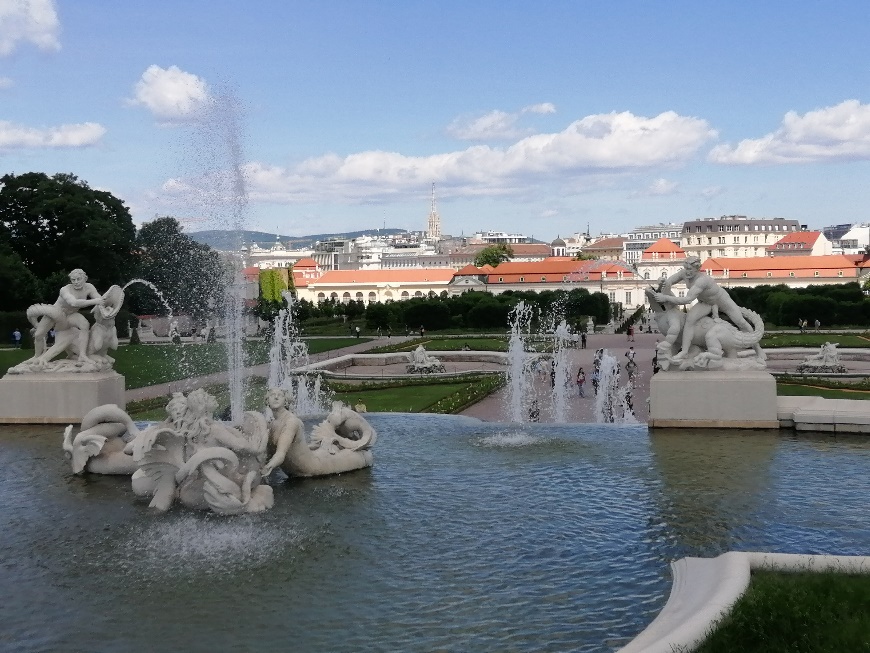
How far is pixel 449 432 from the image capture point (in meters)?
13.8

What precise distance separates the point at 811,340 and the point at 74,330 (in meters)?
Answer: 33.3

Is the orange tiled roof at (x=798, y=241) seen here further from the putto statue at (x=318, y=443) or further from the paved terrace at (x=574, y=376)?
the putto statue at (x=318, y=443)

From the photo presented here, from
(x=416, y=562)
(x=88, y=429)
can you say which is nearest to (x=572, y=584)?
(x=416, y=562)

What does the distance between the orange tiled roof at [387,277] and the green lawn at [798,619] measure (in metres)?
111

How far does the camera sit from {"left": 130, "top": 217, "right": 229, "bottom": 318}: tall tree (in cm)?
6178

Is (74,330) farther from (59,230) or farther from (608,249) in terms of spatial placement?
(608,249)

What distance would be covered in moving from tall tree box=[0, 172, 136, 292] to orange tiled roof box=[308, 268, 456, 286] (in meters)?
68.7

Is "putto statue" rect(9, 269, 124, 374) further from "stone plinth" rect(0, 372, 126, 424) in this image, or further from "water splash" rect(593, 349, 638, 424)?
"water splash" rect(593, 349, 638, 424)

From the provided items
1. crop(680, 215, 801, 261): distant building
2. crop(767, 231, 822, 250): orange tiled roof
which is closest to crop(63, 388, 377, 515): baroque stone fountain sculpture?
crop(767, 231, 822, 250): orange tiled roof

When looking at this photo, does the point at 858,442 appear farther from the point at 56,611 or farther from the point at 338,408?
the point at 56,611

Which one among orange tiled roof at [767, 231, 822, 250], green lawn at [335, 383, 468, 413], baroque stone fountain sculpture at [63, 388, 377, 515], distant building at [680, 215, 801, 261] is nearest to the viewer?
baroque stone fountain sculpture at [63, 388, 377, 515]

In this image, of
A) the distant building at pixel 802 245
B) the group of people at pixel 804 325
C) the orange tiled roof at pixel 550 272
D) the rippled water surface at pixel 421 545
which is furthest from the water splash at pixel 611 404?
the distant building at pixel 802 245

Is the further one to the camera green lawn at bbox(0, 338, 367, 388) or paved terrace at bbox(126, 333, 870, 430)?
green lawn at bbox(0, 338, 367, 388)

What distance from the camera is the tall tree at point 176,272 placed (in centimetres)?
6178
